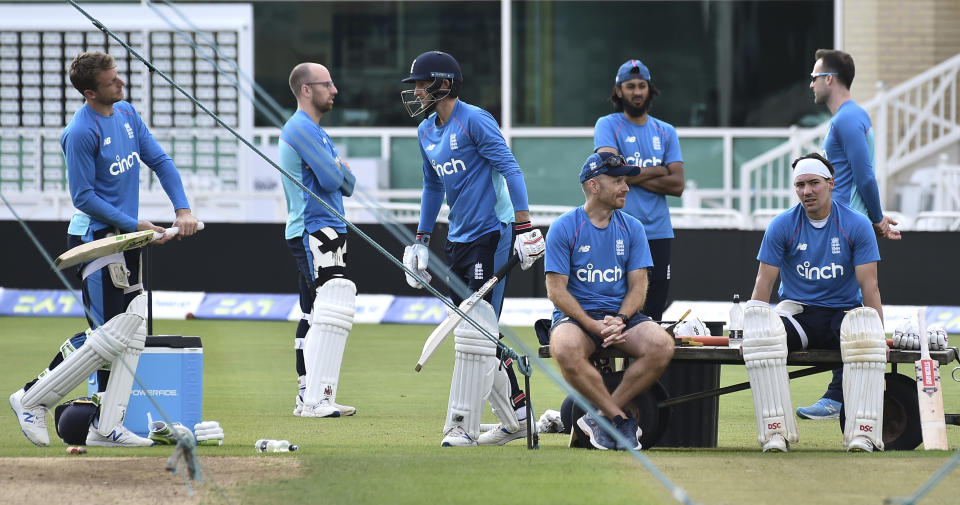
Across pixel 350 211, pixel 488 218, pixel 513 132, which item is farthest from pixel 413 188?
pixel 488 218

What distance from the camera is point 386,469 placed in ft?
20.6

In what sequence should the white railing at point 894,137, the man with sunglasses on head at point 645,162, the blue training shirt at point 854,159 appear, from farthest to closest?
the white railing at point 894,137 < the man with sunglasses on head at point 645,162 < the blue training shirt at point 854,159

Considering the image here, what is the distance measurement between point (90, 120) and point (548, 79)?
13.7 m

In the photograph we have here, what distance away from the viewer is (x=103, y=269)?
23.8 ft

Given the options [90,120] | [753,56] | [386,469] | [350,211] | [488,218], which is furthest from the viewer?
[753,56]

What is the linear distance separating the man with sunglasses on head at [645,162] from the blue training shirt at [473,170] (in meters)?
1.02

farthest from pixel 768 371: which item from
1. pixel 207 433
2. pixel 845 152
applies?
pixel 207 433

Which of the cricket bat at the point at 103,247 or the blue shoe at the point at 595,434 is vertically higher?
the cricket bat at the point at 103,247

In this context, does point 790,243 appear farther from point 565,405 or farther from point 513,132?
point 513,132

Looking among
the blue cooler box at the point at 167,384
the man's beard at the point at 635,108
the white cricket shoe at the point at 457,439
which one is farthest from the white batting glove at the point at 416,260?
the man's beard at the point at 635,108

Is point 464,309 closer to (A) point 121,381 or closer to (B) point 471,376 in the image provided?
(B) point 471,376

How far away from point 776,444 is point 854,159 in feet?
7.36

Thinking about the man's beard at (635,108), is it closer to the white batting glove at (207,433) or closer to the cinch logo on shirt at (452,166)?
the cinch logo on shirt at (452,166)

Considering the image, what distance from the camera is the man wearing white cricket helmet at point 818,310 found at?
23.1 feet
